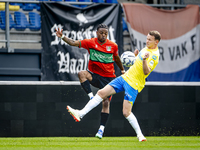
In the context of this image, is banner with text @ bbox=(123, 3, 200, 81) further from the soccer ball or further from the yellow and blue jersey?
the yellow and blue jersey

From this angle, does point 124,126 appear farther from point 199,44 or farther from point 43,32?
point 199,44

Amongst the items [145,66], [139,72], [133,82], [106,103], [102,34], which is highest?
[102,34]

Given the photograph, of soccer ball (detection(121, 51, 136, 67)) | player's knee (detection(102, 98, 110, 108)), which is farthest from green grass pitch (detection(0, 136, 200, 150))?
soccer ball (detection(121, 51, 136, 67))

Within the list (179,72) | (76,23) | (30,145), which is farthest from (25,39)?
(30,145)

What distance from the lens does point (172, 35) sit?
10.9 m

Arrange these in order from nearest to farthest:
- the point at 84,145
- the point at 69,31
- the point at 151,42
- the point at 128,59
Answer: the point at 84,145, the point at 151,42, the point at 128,59, the point at 69,31

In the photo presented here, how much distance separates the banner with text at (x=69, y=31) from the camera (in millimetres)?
10023

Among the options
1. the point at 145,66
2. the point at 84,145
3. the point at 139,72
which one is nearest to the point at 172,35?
the point at 139,72

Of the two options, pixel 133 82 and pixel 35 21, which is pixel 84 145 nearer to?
pixel 133 82

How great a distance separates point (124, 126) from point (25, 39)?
4907 millimetres

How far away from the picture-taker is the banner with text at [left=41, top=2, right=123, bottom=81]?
1002 centimetres

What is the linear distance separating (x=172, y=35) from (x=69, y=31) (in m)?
3.21

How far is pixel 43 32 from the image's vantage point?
1002 centimetres

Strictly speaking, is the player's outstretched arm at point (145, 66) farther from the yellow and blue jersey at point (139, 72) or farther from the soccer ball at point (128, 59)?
the soccer ball at point (128, 59)
